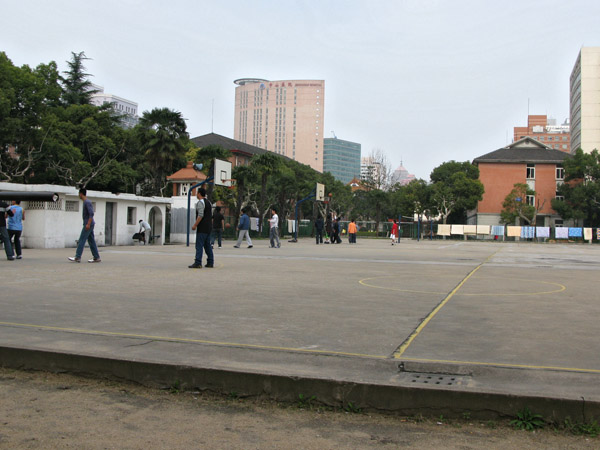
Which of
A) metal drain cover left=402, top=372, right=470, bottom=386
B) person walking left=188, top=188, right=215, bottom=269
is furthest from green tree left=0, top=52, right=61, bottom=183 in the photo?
metal drain cover left=402, top=372, right=470, bottom=386

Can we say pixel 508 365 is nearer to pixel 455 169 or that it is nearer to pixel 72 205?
pixel 72 205

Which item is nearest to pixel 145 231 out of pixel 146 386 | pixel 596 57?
pixel 146 386

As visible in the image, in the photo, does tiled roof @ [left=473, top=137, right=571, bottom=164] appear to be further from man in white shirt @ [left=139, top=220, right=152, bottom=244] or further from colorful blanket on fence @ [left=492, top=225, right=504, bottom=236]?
man in white shirt @ [left=139, top=220, right=152, bottom=244]

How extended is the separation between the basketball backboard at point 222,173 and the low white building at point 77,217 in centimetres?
302

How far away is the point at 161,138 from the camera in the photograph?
45.3 meters

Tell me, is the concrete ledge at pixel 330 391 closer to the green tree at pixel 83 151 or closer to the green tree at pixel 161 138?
the green tree at pixel 161 138

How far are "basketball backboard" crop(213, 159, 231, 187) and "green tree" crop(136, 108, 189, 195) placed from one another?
48.4 feet

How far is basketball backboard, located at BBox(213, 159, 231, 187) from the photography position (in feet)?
100

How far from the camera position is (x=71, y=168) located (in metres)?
46.9

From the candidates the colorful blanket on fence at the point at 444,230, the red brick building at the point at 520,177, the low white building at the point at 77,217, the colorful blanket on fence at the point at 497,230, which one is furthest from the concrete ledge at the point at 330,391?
the red brick building at the point at 520,177

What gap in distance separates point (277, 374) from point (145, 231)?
80.5 feet

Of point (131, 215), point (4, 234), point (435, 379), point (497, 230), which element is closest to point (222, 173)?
point (131, 215)

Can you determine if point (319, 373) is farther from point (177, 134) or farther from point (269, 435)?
point (177, 134)

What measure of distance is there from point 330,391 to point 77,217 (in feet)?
73.4
